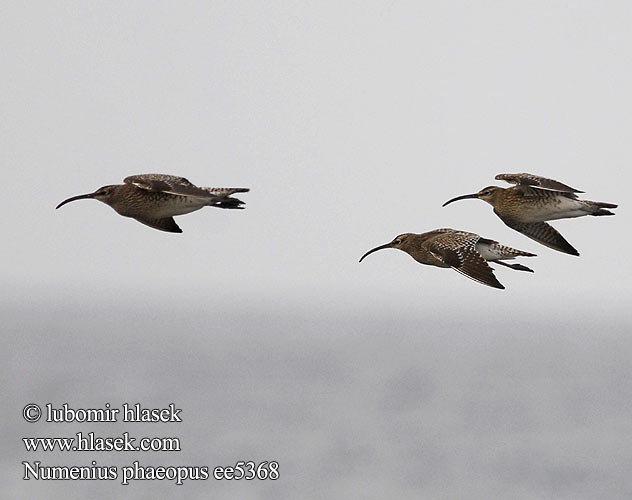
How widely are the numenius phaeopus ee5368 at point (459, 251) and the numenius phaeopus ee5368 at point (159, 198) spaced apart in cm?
275

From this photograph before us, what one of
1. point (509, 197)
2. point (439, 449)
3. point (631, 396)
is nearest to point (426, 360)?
point (631, 396)

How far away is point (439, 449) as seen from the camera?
89812 millimetres

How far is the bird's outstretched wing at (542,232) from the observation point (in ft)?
78.5

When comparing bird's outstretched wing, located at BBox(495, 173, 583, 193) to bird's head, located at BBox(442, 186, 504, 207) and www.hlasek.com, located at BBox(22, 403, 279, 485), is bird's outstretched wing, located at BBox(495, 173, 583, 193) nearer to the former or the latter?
bird's head, located at BBox(442, 186, 504, 207)

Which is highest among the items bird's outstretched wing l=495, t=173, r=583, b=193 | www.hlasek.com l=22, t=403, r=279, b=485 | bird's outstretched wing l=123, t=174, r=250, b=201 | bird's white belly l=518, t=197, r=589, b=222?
bird's outstretched wing l=495, t=173, r=583, b=193

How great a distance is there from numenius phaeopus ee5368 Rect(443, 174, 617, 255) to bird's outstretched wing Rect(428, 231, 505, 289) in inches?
26.0

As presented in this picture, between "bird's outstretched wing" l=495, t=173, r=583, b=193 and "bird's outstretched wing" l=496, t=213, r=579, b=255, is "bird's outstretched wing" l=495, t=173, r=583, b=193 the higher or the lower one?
the higher one

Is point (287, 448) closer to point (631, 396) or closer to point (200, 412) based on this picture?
point (200, 412)

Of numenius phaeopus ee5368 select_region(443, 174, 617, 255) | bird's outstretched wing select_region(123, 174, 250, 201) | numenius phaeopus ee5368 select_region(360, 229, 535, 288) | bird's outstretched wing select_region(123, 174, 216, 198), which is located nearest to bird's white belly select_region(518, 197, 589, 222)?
numenius phaeopus ee5368 select_region(443, 174, 617, 255)

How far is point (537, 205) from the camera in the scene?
23672 millimetres

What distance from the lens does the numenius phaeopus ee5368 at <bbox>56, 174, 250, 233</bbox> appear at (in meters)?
21.3

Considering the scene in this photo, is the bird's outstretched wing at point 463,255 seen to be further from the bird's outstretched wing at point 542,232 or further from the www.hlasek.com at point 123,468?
the www.hlasek.com at point 123,468

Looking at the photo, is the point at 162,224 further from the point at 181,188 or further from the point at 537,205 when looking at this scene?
the point at 537,205

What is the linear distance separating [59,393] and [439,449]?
123 ft
